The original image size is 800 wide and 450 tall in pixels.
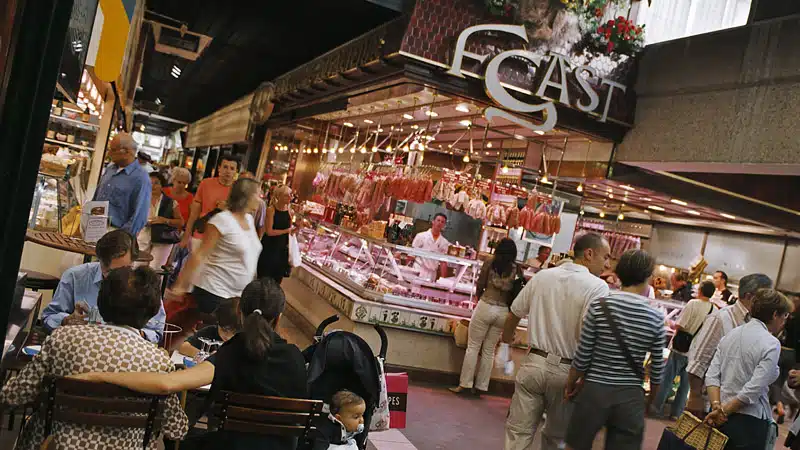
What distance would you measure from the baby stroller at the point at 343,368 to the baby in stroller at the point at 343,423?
4cm

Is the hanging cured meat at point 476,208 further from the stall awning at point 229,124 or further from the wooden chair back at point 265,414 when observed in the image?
the stall awning at point 229,124

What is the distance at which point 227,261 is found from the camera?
17.1 ft

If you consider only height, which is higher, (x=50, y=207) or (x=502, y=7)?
(x=502, y=7)

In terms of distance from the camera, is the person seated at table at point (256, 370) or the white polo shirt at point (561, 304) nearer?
the person seated at table at point (256, 370)

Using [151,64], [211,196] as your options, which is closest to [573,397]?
[211,196]

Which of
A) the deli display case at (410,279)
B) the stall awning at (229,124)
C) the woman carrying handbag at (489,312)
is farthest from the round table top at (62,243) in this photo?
the stall awning at (229,124)

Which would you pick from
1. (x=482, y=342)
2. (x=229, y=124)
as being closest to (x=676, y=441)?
(x=482, y=342)

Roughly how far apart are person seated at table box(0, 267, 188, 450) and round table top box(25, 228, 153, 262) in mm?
1913

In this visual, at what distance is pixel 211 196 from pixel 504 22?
3.65m

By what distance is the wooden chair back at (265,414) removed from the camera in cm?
313

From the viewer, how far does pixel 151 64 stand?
18.6m

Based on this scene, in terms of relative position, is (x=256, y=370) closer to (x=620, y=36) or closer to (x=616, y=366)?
(x=616, y=366)

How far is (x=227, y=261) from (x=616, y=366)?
2.72 m

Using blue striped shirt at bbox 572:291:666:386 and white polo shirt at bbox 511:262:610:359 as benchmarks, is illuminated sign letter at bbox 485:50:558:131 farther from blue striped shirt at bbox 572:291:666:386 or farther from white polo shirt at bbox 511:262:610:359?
blue striped shirt at bbox 572:291:666:386
